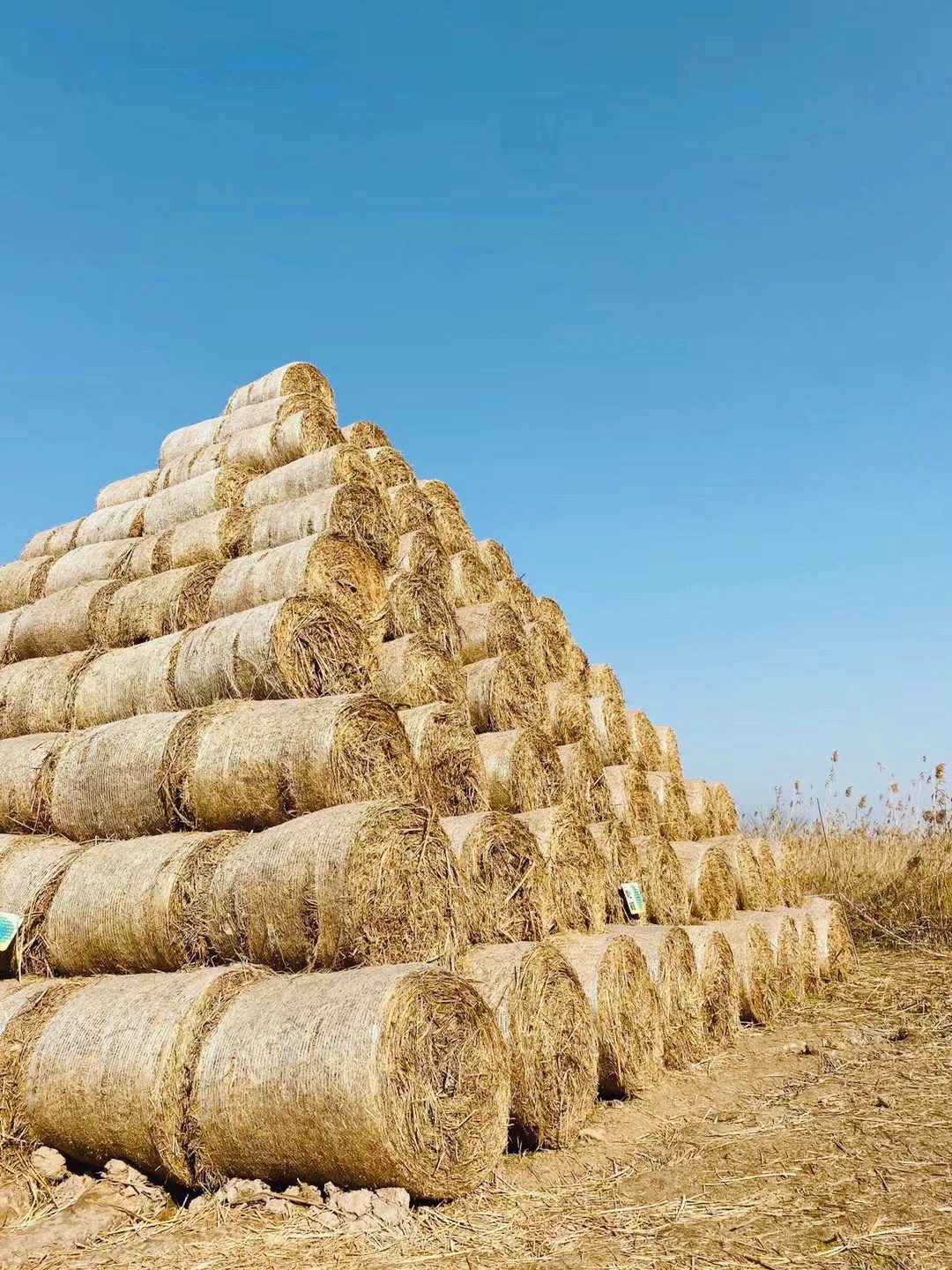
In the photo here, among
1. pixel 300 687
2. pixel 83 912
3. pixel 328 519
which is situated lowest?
pixel 83 912

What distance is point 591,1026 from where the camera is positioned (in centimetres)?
518

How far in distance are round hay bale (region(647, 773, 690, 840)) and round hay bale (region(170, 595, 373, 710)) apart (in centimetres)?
331

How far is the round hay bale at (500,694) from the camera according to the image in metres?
7.38

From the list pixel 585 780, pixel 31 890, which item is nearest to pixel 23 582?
pixel 31 890

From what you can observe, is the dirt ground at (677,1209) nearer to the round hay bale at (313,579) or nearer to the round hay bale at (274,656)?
the round hay bale at (274,656)

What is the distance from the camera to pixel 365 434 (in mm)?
9109

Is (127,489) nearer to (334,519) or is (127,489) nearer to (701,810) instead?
(334,519)

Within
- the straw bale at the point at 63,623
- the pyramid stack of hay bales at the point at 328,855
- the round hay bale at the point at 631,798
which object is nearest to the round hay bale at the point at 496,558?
the pyramid stack of hay bales at the point at 328,855

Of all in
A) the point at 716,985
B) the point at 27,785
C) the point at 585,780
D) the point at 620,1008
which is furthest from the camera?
the point at 585,780

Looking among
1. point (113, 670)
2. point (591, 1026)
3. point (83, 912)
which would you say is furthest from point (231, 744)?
point (591, 1026)

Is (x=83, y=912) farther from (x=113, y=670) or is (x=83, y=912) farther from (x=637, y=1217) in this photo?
(x=637, y=1217)

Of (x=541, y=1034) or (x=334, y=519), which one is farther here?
(x=334, y=519)

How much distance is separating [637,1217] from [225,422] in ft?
24.7

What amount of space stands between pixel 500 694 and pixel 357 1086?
12.9 feet
